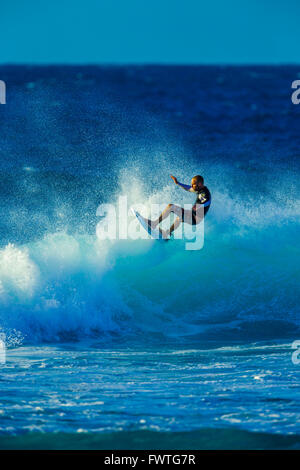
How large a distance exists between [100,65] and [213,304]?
4710 centimetres

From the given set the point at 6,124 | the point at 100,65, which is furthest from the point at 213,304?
the point at 100,65

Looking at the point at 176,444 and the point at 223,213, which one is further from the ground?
the point at 223,213

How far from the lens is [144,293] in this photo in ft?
41.8

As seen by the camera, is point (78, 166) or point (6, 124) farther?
point (6, 124)

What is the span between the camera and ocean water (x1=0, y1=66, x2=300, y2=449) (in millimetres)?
5223

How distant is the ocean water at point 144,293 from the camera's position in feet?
17.1

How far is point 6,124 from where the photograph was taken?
3020 centimetres
